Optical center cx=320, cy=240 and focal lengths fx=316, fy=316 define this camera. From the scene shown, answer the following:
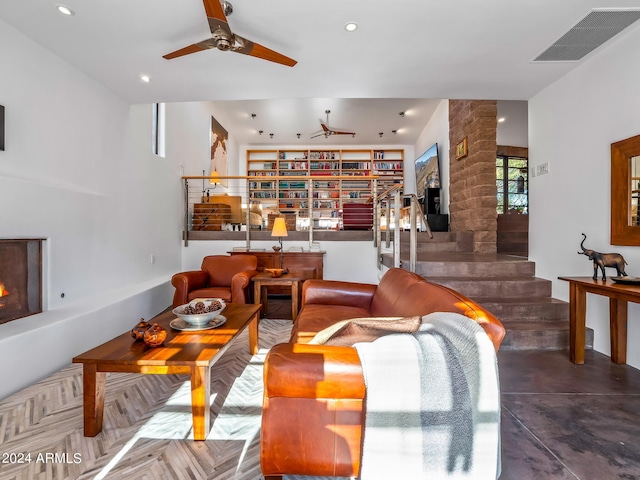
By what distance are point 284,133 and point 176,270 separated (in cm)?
471

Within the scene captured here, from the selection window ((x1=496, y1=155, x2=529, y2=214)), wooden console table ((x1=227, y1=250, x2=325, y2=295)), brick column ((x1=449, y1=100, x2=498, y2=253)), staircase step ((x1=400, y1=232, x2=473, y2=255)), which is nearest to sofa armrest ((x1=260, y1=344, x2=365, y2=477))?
wooden console table ((x1=227, y1=250, x2=325, y2=295))

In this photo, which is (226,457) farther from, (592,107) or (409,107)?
(409,107)

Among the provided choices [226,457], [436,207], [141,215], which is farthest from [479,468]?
[436,207]

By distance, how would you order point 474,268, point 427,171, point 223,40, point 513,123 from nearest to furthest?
point 223,40, point 474,268, point 513,123, point 427,171

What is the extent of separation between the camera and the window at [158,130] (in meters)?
4.59

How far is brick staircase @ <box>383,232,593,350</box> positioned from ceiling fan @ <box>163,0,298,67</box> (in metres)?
2.47

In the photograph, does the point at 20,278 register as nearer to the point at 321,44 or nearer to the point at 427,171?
the point at 321,44

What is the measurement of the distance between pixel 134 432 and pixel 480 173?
16.4 feet

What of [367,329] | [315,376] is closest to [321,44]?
[367,329]

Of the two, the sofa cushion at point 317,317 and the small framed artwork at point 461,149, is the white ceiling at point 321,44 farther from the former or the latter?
the sofa cushion at point 317,317

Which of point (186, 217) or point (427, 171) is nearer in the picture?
point (186, 217)

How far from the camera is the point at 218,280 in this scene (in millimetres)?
4070

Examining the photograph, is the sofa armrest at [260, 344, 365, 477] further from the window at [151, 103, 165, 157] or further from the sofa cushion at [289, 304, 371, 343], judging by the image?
the window at [151, 103, 165, 157]

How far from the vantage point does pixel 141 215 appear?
412 centimetres
